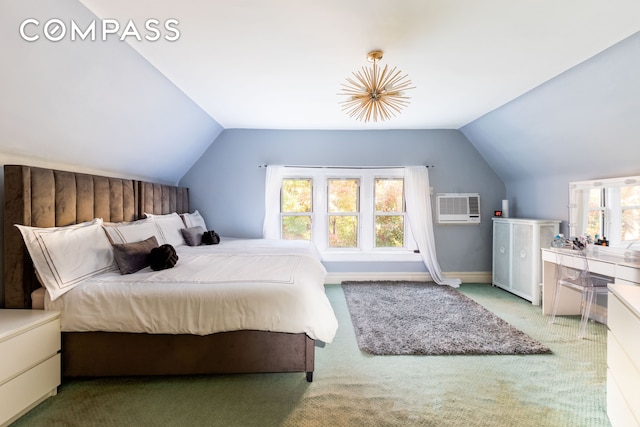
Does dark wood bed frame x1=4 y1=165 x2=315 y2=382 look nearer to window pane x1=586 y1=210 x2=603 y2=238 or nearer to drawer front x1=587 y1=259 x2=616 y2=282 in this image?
drawer front x1=587 y1=259 x2=616 y2=282

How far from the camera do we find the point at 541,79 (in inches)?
108

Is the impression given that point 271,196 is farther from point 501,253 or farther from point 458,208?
point 501,253

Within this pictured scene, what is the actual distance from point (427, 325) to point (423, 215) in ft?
6.48

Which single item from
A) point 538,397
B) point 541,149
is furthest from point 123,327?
point 541,149

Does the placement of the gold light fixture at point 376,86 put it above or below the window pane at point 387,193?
above

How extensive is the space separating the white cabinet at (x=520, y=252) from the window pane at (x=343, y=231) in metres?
2.10

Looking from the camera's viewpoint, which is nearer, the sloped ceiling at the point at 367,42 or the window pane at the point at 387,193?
the sloped ceiling at the point at 367,42

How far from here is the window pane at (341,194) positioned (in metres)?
4.73

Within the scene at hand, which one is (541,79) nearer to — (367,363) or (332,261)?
(367,363)

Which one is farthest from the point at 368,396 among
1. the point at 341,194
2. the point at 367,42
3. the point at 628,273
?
the point at 341,194

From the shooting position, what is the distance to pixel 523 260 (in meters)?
3.81

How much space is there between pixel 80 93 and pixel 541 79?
12.9 feet

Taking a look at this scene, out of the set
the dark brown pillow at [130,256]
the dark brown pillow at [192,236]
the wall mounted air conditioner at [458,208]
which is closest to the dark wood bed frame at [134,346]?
the dark brown pillow at [130,256]

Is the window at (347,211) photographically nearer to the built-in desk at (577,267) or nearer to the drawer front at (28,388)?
the built-in desk at (577,267)
